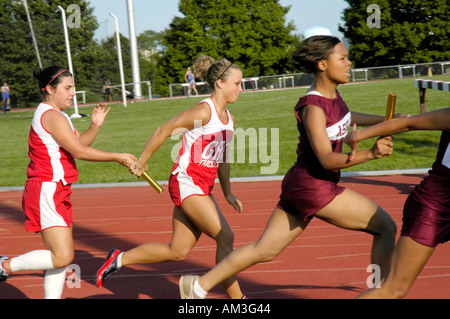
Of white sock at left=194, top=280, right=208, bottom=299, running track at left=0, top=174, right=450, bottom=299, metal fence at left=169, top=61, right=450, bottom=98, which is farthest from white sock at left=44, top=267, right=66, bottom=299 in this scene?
metal fence at left=169, top=61, right=450, bottom=98

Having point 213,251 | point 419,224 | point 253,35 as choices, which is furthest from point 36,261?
point 253,35

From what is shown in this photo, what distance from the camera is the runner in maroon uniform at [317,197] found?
12.6 feet

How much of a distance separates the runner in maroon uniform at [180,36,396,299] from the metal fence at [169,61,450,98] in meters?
36.9

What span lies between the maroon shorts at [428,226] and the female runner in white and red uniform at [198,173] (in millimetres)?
1467

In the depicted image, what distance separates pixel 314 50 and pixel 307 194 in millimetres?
912

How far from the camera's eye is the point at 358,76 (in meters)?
43.4

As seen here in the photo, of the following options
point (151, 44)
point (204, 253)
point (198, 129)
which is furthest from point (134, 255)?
point (151, 44)

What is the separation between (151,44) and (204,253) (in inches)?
4444

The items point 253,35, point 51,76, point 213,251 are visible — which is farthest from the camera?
point 253,35

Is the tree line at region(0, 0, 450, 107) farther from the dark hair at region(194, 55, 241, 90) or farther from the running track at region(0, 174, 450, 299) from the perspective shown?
the dark hair at region(194, 55, 241, 90)

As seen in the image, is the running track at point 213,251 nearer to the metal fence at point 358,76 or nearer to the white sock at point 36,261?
the white sock at point 36,261

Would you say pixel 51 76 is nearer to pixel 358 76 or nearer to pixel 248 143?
pixel 248 143

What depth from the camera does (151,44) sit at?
116 meters

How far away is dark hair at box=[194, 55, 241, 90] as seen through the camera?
4699mm
